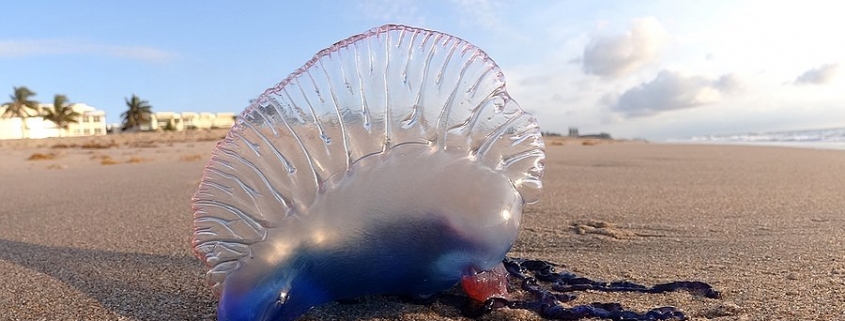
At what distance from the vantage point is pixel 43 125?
127 feet

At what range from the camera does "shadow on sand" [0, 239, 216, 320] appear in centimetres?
184

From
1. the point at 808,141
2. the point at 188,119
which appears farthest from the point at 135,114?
the point at 808,141

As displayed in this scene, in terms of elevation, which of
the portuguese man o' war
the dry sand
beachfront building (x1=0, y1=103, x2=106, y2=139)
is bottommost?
the dry sand

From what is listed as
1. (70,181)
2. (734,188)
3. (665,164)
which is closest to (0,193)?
(70,181)

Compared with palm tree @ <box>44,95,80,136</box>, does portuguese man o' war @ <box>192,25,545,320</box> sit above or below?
below

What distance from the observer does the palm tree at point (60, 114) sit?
39.4 metres

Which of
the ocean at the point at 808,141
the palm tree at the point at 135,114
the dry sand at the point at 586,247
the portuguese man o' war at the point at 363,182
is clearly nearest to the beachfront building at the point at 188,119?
the palm tree at the point at 135,114

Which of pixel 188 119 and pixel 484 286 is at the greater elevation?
pixel 188 119

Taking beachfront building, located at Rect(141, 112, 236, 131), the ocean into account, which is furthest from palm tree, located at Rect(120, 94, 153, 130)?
the ocean

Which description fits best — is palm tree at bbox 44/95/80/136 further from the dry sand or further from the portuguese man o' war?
the portuguese man o' war

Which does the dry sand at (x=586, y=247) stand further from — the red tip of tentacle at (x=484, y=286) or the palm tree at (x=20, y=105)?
the palm tree at (x=20, y=105)

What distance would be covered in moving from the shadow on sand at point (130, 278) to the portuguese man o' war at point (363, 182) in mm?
360

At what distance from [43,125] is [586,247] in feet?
141

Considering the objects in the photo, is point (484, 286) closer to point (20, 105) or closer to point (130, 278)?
point (130, 278)
